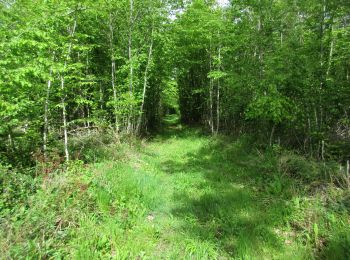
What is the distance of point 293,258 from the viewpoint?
3.26 metres

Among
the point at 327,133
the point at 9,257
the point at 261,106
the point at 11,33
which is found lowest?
the point at 9,257

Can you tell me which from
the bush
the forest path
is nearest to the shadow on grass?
the forest path

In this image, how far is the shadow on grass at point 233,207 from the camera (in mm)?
3746

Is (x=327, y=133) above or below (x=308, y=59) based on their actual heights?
below

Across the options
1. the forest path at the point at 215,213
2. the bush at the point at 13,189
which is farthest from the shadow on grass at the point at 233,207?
the bush at the point at 13,189

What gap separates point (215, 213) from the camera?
185 inches

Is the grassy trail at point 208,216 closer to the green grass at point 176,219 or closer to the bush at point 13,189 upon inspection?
the green grass at point 176,219

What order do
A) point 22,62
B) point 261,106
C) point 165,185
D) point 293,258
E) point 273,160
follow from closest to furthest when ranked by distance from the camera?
point 293,258 < point 22,62 < point 165,185 < point 273,160 < point 261,106

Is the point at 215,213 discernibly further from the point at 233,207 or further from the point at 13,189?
the point at 13,189

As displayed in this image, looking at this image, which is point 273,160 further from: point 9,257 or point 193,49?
point 193,49

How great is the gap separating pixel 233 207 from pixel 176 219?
46.8 inches

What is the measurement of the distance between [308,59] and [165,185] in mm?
5154

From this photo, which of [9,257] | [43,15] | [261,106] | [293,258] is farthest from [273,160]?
[43,15]

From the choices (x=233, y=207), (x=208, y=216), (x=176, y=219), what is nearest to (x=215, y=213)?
(x=208, y=216)
